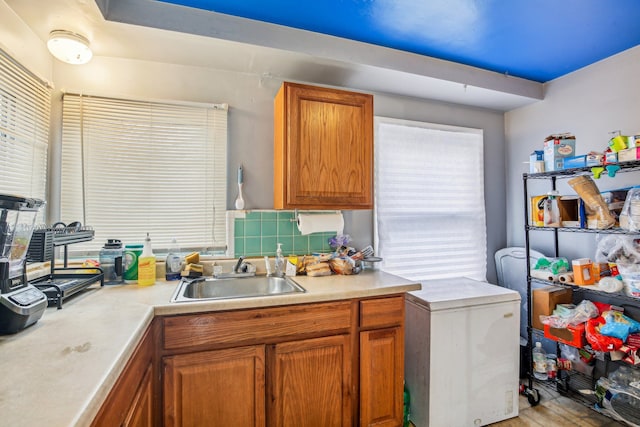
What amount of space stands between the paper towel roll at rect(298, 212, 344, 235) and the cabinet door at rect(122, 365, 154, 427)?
45.3 inches

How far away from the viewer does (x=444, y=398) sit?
1.81 meters

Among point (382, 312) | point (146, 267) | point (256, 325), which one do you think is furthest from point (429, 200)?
point (146, 267)

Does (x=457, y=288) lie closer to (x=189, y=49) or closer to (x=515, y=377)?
(x=515, y=377)

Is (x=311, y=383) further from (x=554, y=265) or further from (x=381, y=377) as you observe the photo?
(x=554, y=265)

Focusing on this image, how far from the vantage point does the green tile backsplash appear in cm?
205

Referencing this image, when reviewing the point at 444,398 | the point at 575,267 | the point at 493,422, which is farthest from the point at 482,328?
the point at 575,267

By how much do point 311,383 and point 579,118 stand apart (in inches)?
105

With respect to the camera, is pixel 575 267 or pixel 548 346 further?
pixel 548 346

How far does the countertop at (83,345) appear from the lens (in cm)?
62

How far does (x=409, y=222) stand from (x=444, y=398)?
4.02 ft

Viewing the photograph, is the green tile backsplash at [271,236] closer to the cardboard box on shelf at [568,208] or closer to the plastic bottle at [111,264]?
the plastic bottle at [111,264]

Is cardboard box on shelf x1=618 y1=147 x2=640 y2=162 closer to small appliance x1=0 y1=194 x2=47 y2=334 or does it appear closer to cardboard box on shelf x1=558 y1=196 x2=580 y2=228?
cardboard box on shelf x1=558 y1=196 x2=580 y2=228

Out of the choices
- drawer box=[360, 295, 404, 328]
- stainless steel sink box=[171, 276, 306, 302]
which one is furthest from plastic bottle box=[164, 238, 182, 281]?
drawer box=[360, 295, 404, 328]

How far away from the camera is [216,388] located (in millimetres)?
1361
